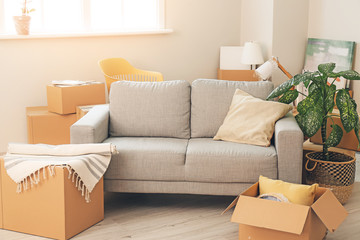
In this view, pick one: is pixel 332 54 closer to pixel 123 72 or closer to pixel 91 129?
pixel 123 72

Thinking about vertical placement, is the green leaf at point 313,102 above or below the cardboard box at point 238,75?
above

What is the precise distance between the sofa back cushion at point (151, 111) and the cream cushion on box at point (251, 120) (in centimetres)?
33

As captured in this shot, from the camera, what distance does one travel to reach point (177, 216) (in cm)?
336

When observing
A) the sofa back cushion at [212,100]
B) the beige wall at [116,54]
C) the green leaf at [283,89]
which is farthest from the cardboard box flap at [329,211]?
the beige wall at [116,54]

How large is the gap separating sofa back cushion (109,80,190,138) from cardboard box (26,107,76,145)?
1110 mm

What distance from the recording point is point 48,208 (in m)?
2.94

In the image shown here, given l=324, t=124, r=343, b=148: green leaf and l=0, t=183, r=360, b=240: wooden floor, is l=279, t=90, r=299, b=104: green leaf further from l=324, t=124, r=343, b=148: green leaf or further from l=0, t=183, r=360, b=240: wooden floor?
l=0, t=183, r=360, b=240: wooden floor

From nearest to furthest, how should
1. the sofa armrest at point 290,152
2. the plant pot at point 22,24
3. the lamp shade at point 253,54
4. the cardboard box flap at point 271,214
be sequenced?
the cardboard box flap at point 271,214 < the sofa armrest at point 290,152 < the plant pot at point 22,24 < the lamp shade at point 253,54

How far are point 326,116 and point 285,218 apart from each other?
3.50 ft

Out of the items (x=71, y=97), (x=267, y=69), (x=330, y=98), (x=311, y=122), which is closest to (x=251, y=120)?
(x=311, y=122)

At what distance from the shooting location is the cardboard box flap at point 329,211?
272cm

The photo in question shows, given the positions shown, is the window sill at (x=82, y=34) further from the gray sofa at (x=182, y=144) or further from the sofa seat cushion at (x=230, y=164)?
the sofa seat cushion at (x=230, y=164)

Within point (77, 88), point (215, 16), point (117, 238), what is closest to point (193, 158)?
point (117, 238)

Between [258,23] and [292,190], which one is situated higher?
[258,23]
